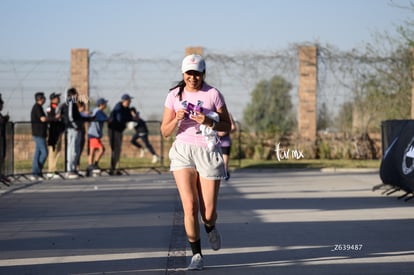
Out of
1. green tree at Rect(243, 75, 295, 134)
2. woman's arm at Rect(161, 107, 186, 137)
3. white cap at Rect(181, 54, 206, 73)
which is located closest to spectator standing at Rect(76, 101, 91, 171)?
green tree at Rect(243, 75, 295, 134)

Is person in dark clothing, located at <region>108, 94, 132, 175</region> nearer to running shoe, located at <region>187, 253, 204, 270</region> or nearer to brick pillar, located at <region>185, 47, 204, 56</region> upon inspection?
brick pillar, located at <region>185, 47, 204, 56</region>

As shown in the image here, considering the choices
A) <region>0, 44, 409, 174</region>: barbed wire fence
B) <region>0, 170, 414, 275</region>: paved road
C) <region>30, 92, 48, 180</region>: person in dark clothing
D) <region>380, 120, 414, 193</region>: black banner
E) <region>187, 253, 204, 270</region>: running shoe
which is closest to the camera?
<region>187, 253, 204, 270</region>: running shoe

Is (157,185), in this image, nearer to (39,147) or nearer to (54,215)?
(39,147)

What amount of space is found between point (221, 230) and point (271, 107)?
62.6 ft

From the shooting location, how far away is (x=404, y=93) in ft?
93.5

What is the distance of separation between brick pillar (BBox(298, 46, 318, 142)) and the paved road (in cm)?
1061

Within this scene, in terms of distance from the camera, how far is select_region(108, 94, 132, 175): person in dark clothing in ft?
77.8

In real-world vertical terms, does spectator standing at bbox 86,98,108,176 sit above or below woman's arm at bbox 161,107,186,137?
below

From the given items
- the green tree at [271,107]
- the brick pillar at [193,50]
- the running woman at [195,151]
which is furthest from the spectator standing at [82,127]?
the running woman at [195,151]

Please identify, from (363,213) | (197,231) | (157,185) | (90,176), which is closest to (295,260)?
(197,231)

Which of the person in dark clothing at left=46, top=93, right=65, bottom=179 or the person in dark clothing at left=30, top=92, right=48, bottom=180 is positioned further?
the person in dark clothing at left=46, top=93, right=65, bottom=179

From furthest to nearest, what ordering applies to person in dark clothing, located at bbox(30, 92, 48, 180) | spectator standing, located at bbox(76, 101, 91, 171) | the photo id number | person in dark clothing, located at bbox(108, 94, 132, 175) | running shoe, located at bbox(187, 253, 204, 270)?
person in dark clothing, located at bbox(108, 94, 132, 175), spectator standing, located at bbox(76, 101, 91, 171), person in dark clothing, located at bbox(30, 92, 48, 180), the photo id number, running shoe, located at bbox(187, 253, 204, 270)

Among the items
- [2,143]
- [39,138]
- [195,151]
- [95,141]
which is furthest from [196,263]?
[95,141]

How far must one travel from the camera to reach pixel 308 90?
29562mm
